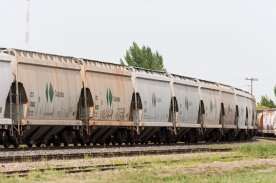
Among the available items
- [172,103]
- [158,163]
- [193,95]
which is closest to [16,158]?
[158,163]

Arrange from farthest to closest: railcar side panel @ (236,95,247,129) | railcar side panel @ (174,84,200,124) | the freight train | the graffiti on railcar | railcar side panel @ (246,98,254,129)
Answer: railcar side panel @ (246,98,254,129), railcar side panel @ (236,95,247,129), railcar side panel @ (174,84,200,124), the graffiti on railcar, the freight train

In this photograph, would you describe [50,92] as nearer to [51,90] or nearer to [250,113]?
[51,90]

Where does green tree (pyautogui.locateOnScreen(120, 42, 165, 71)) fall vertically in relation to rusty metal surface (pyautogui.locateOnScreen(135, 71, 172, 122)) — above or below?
above

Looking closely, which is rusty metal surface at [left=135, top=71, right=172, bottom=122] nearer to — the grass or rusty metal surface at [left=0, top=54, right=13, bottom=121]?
the grass

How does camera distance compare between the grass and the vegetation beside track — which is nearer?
the vegetation beside track

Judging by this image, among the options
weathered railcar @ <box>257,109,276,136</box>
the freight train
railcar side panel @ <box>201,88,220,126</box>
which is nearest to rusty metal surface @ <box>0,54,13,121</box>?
the freight train

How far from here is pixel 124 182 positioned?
46.6ft

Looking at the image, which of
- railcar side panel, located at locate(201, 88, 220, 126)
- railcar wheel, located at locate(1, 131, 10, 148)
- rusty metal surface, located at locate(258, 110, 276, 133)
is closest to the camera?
railcar wheel, located at locate(1, 131, 10, 148)

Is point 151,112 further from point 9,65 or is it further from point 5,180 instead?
point 5,180

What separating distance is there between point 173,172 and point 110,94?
12.1 meters

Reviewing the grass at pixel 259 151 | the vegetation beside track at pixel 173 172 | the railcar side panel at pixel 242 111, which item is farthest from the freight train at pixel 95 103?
the railcar side panel at pixel 242 111

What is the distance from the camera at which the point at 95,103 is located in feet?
91.1

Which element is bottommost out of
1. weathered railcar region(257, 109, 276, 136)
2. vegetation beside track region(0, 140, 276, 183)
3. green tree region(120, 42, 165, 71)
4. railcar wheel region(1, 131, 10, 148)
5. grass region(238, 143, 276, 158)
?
vegetation beside track region(0, 140, 276, 183)

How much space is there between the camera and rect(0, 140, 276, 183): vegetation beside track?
1498 centimetres
